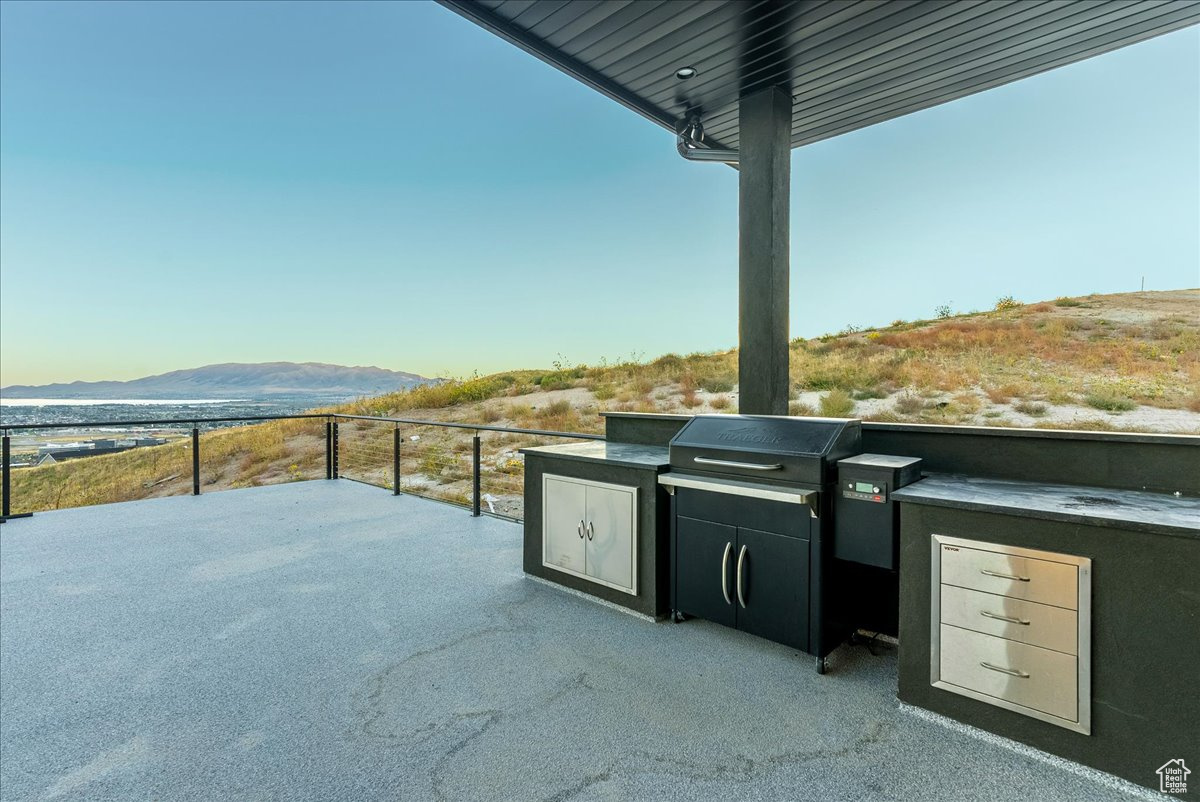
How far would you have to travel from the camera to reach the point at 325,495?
541 centimetres

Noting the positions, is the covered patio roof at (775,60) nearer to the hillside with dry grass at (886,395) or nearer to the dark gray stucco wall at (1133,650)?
the hillside with dry grass at (886,395)

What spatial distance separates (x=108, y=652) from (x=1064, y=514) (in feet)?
12.2

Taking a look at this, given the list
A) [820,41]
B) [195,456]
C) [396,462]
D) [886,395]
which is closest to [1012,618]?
[820,41]

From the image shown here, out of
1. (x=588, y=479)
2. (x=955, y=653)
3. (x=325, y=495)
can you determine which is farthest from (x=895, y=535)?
(x=325, y=495)

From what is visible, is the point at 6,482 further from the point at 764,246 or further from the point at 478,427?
the point at 764,246

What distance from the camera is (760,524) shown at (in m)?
2.15

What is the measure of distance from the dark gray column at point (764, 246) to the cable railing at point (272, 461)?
1.43 m

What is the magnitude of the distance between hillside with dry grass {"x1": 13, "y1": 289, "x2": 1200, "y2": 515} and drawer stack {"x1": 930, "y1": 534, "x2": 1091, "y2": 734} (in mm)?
2146

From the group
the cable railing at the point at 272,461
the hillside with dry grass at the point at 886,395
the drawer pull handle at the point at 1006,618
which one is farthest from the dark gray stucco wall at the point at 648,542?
the hillside with dry grass at the point at 886,395

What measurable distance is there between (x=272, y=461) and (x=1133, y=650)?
10383mm

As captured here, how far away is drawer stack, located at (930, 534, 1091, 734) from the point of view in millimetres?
1446

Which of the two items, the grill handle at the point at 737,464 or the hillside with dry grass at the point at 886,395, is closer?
the grill handle at the point at 737,464

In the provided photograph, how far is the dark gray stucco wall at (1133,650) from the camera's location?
1.30 metres

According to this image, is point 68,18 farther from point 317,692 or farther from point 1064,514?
point 1064,514
